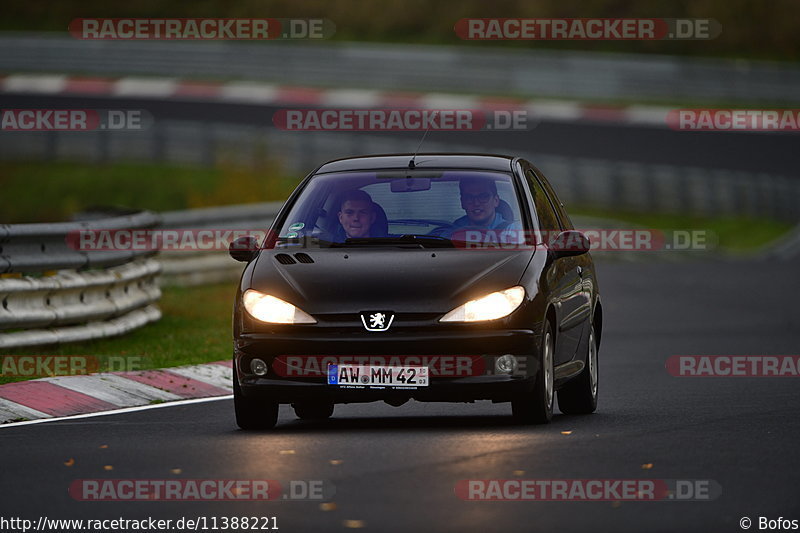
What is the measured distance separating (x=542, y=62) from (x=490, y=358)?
3793cm

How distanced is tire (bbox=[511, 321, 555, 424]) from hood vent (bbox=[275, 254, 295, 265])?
1.55 meters

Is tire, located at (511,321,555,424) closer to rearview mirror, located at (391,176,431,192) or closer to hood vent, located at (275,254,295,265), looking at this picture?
rearview mirror, located at (391,176,431,192)

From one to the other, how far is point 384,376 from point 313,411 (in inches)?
64.3

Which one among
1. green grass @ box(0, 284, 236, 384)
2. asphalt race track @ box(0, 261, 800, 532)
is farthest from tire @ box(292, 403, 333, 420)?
green grass @ box(0, 284, 236, 384)

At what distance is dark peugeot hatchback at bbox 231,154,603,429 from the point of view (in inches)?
424

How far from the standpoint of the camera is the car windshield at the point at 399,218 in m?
11.6

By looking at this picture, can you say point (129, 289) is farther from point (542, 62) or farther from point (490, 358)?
point (542, 62)

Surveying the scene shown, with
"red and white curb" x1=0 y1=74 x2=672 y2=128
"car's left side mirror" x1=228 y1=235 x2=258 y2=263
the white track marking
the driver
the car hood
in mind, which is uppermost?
"red and white curb" x1=0 y1=74 x2=672 y2=128

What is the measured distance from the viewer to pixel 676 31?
189 feet

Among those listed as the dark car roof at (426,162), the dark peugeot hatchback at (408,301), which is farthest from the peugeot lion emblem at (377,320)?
the dark car roof at (426,162)

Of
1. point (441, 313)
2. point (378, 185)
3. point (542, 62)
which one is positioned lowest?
point (441, 313)

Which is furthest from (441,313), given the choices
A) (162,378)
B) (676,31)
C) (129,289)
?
(676,31)

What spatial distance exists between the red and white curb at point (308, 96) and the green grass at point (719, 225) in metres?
4.64

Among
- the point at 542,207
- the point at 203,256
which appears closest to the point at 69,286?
the point at 542,207
